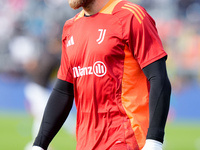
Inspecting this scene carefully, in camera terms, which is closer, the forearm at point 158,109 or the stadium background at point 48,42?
the forearm at point 158,109

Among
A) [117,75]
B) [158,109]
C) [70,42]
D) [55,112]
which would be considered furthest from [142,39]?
[55,112]

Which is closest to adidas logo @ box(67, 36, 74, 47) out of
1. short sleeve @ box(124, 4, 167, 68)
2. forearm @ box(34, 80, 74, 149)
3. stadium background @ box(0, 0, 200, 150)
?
forearm @ box(34, 80, 74, 149)

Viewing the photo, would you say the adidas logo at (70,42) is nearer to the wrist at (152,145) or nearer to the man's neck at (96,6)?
the man's neck at (96,6)

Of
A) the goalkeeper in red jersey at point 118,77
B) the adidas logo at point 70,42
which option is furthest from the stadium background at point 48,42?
the goalkeeper in red jersey at point 118,77

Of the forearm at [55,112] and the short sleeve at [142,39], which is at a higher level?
the short sleeve at [142,39]

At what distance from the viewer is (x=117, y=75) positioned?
2.93m

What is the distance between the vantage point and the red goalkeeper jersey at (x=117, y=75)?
111 inches

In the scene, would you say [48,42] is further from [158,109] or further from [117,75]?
[158,109]

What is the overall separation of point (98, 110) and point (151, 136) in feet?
1.57

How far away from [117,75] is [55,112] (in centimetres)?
66

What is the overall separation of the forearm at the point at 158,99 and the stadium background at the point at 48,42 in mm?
9606

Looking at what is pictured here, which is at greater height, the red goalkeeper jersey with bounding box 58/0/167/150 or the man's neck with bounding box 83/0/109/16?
the man's neck with bounding box 83/0/109/16

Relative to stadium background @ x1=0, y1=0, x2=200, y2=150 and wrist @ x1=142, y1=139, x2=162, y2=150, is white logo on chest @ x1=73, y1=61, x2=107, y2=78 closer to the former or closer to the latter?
wrist @ x1=142, y1=139, x2=162, y2=150

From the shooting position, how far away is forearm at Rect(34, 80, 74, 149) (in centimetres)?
332
